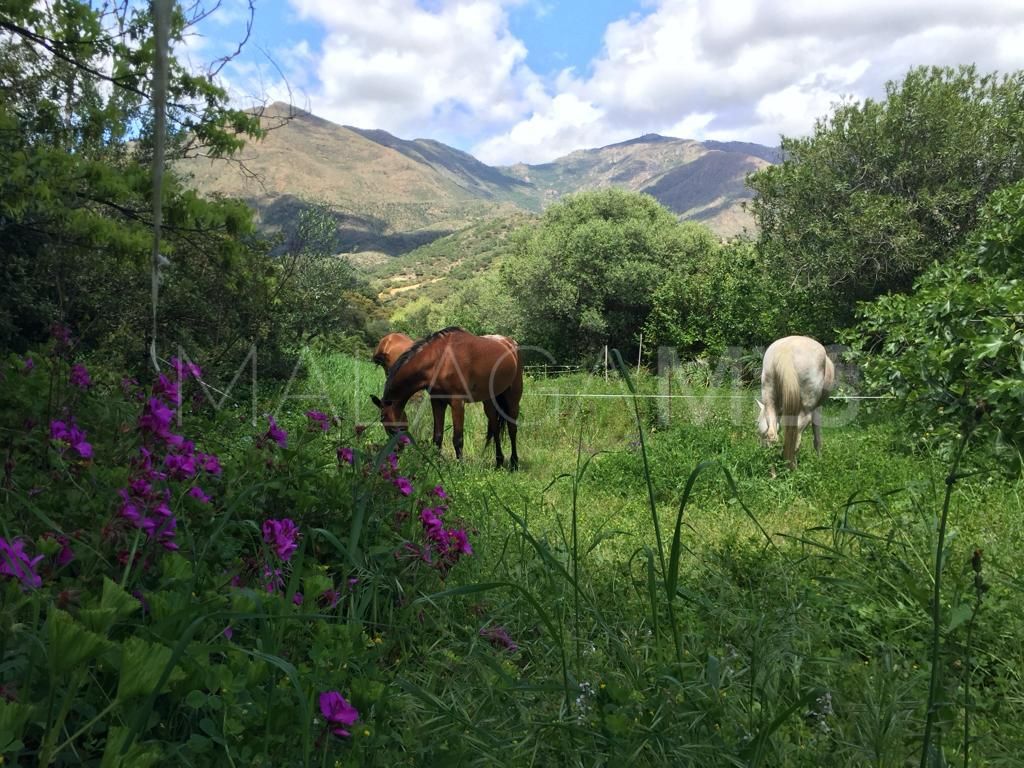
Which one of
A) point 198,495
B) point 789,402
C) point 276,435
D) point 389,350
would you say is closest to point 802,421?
point 789,402

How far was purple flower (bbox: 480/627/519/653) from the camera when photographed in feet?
7.25

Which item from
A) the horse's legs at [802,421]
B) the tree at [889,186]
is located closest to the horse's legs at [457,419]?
the horse's legs at [802,421]

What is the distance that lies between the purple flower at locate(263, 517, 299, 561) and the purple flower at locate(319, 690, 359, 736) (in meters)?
Result: 0.58

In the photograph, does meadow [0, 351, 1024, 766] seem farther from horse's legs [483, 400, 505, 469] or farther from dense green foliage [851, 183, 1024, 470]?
horse's legs [483, 400, 505, 469]

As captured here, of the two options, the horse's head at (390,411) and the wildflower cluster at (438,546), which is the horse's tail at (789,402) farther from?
the wildflower cluster at (438,546)

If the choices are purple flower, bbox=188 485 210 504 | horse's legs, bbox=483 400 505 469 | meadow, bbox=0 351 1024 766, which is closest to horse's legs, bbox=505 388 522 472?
horse's legs, bbox=483 400 505 469

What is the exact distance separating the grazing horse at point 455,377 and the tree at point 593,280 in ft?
47.6

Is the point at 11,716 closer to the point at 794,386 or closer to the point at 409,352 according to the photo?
the point at 409,352

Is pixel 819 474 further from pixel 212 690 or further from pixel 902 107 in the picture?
pixel 902 107

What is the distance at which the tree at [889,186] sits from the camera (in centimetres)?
1458

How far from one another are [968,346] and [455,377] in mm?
5353

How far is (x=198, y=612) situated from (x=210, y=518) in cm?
82

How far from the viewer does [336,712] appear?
1213mm

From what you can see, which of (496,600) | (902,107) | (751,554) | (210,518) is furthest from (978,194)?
(210,518)
